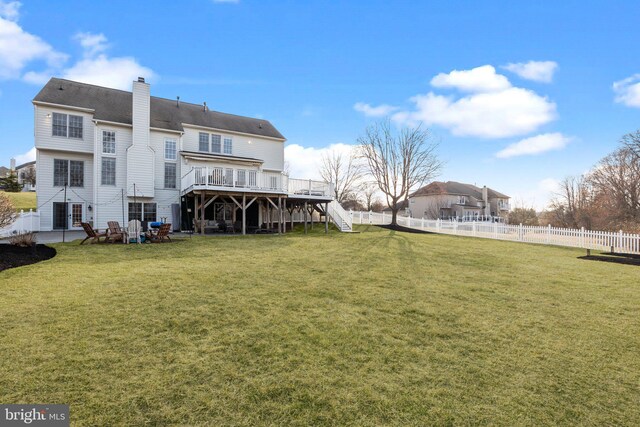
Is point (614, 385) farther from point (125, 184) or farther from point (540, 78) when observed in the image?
point (125, 184)

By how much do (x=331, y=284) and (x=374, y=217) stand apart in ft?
77.7

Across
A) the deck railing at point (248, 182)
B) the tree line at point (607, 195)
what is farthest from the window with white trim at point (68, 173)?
the tree line at point (607, 195)

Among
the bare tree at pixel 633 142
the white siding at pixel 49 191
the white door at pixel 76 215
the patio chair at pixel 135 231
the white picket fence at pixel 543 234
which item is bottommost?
the white picket fence at pixel 543 234

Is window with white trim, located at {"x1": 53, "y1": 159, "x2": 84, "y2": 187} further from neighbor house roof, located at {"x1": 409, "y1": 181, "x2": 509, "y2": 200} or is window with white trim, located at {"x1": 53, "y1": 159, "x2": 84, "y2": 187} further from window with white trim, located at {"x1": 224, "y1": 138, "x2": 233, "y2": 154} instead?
neighbor house roof, located at {"x1": 409, "y1": 181, "x2": 509, "y2": 200}

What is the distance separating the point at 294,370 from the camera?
127 inches

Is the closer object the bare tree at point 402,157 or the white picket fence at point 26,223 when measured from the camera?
the white picket fence at point 26,223

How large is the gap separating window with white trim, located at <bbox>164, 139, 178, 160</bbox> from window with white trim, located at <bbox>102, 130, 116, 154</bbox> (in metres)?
2.92

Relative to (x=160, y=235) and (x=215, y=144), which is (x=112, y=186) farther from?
(x=160, y=235)

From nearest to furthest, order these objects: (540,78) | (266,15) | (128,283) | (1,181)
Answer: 1. (128,283)
2. (266,15)
3. (540,78)
4. (1,181)

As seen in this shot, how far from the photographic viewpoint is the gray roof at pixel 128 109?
61.3 ft

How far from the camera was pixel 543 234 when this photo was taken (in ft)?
58.2

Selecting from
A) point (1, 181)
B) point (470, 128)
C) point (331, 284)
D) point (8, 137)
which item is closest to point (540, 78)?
point (470, 128)

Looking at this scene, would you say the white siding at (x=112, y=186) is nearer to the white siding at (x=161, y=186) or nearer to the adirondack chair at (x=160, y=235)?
the white siding at (x=161, y=186)

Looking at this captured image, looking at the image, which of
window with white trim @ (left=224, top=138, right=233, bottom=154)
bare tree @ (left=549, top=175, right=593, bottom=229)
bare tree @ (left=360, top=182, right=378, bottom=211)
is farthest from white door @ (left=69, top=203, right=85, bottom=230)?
bare tree @ (left=549, top=175, right=593, bottom=229)
